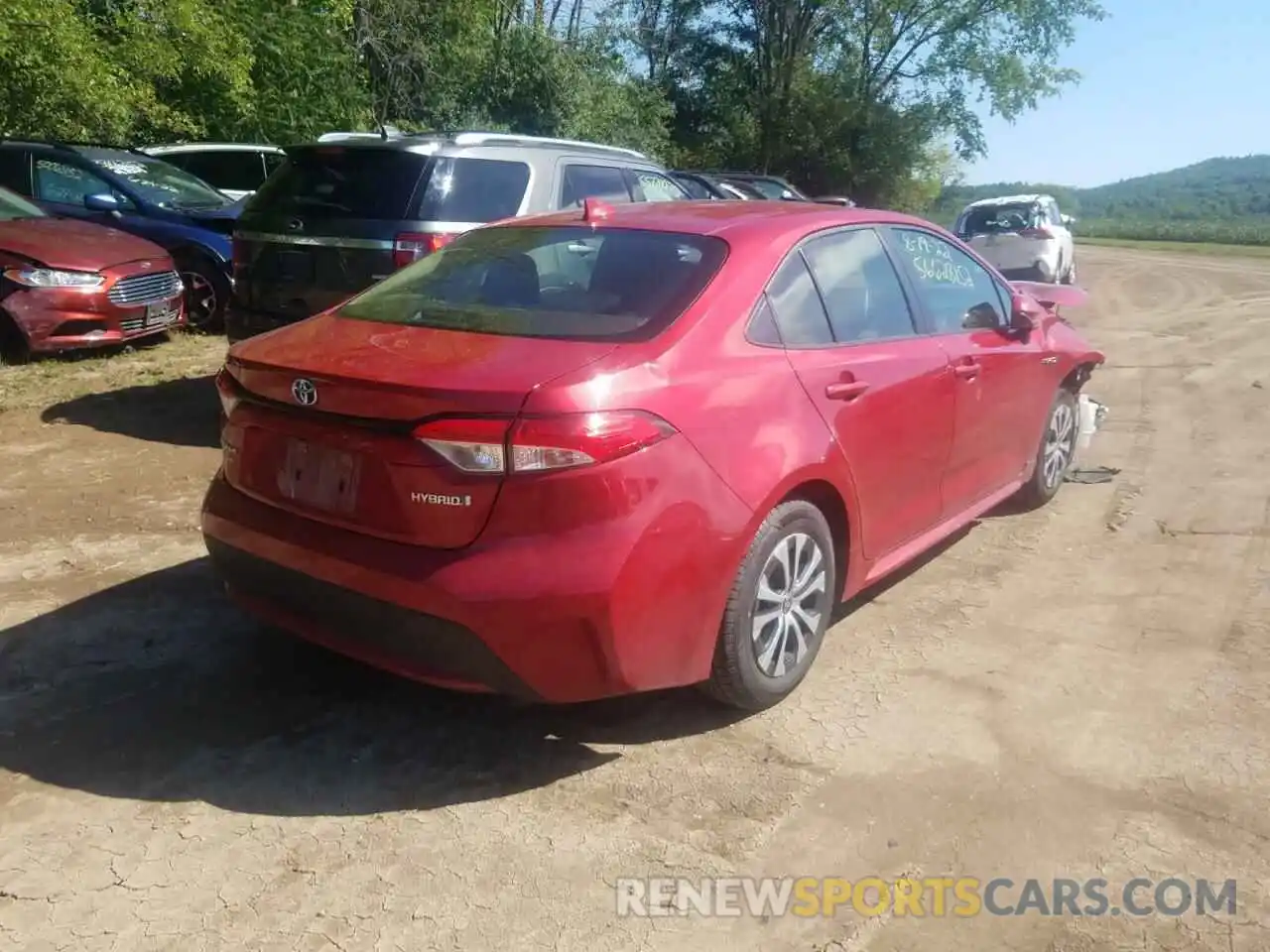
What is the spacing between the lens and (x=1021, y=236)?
55.9ft

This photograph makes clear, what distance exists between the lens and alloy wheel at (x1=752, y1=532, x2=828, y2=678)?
357 centimetres

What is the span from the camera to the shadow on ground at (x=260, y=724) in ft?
10.6

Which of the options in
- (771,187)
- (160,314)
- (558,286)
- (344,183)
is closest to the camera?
(558,286)

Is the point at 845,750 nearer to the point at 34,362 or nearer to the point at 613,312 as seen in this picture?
the point at 613,312

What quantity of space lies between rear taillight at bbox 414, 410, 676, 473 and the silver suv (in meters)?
3.56

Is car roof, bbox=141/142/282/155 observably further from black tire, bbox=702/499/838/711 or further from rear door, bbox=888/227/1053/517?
black tire, bbox=702/499/838/711

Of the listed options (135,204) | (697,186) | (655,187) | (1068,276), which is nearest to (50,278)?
(135,204)

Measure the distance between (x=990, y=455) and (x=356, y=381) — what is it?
3.02 metres

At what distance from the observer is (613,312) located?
3557 mm

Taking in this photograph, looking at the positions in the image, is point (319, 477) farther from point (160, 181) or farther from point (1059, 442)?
point (160, 181)

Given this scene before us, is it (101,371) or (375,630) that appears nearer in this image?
(375,630)

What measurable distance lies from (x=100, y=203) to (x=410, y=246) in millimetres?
5144

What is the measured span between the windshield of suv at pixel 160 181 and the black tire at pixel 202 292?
71 centimetres

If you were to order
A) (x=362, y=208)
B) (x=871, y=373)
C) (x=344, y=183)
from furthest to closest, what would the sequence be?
(x=344, y=183) < (x=362, y=208) < (x=871, y=373)
